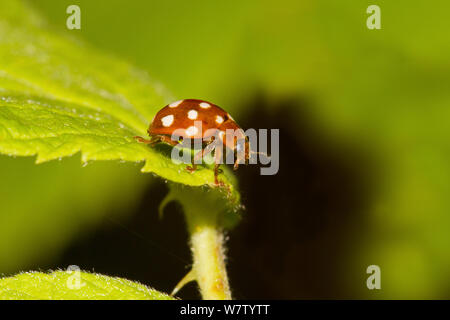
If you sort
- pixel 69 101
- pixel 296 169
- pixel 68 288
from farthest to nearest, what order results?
pixel 296 169 < pixel 69 101 < pixel 68 288

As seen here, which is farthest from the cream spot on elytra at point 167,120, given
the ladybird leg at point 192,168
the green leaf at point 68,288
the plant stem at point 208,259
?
the green leaf at point 68,288

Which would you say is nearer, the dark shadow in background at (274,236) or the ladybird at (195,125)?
the ladybird at (195,125)

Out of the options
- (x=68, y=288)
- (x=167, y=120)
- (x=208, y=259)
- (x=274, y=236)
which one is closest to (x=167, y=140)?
(x=167, y=120)

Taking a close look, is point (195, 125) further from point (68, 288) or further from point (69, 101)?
point (68, 288)

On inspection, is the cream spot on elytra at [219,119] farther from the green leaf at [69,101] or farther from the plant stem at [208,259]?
the plant stem at [208,259]

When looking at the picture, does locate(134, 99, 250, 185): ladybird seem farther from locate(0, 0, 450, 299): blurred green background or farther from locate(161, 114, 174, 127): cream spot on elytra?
locate(0, 0, 450, 299): blurred green background
